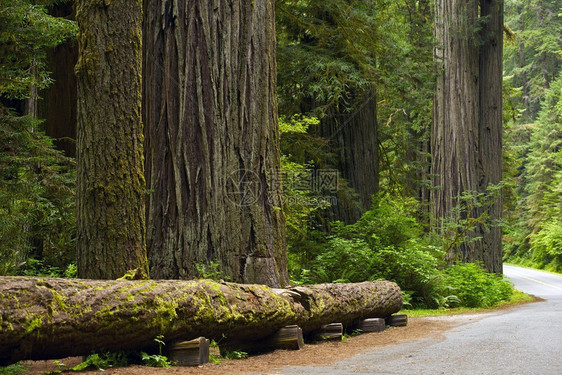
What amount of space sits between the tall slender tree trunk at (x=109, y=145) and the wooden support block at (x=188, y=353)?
1.15m

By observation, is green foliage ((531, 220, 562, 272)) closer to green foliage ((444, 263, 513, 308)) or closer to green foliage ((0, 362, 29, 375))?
green foliage ((444, 263, 513, 308))

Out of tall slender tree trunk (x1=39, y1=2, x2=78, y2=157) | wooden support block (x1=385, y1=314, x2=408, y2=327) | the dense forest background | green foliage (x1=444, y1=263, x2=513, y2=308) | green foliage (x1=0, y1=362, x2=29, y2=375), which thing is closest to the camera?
green foliage (x1=0, y1=362, x2=29, y2=375)

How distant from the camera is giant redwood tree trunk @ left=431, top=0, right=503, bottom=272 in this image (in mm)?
18672

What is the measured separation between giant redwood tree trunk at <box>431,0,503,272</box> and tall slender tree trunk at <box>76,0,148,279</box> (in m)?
12.9

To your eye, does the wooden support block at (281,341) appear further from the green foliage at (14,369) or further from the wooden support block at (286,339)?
Answer: the green foliage at (14,369)

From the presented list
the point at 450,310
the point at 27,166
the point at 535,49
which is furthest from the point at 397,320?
the point at 535,49

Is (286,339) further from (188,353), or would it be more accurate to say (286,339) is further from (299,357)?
(188,353)

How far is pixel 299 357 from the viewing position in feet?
23.0

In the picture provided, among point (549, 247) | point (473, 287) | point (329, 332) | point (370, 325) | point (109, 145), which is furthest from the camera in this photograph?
point (549, 247)

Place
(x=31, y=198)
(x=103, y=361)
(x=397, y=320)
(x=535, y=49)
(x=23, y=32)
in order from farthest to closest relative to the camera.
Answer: (x=535, y=49) < (x=397, y=320) < (x=31, y=198) < (x=23, y=32) < (x=103, y=361)

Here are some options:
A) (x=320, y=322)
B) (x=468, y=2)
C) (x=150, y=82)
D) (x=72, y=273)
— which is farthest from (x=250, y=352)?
(x=468, y=2)

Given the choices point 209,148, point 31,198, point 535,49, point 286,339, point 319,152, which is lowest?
point 286,339

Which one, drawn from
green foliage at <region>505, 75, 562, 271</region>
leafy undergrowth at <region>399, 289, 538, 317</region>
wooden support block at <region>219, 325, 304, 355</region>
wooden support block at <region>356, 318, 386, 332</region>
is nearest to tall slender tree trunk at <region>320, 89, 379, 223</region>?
leafy undergrowth at <region>399, 289, 538, 317</region>

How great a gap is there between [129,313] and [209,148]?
3716 mm
